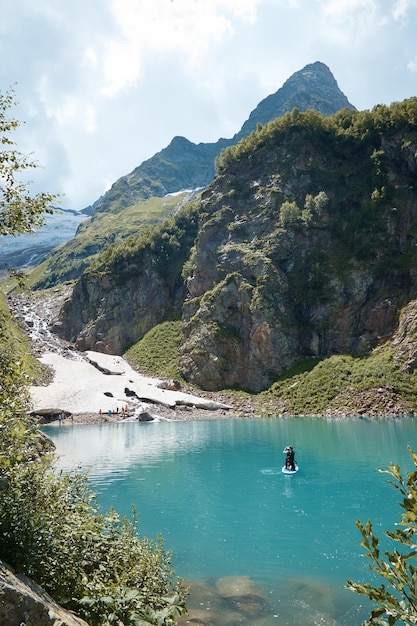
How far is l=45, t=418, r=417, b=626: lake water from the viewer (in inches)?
516

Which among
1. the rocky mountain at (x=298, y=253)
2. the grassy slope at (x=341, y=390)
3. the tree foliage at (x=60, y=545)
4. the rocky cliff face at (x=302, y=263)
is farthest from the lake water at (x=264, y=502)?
the rocky mountain at (x=298, y=253)

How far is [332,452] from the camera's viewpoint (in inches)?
1415

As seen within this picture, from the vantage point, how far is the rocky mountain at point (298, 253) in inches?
2987

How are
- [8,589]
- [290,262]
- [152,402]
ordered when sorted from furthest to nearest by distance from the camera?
[290,262]
[152,402]
[8,589]

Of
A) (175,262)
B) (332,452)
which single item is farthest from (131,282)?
(332,452)

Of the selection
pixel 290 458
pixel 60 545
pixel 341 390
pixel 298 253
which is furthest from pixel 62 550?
pixel 298 253

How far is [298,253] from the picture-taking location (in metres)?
85.9

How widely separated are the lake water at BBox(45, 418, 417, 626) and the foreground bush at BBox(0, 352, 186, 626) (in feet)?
13.7

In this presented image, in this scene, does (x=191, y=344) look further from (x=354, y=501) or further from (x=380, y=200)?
(x=354, y=501)

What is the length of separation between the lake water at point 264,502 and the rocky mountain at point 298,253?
95.4ft

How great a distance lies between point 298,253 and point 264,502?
6779 centimetres

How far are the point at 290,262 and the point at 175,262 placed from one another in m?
36.4

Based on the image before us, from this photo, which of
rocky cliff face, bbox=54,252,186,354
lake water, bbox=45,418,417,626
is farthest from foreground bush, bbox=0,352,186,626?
rocky cliff face, bbox=54,252,186,354

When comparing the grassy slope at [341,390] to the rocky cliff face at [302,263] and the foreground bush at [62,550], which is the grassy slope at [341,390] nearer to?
the rocky cliff face at [302,263]
